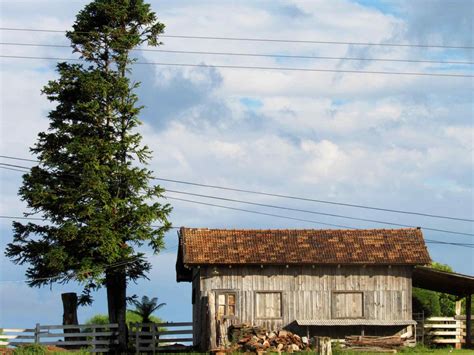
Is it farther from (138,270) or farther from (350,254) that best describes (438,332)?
(138,270)

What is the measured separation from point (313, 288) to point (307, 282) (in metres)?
0.43

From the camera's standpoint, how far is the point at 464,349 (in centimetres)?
4950

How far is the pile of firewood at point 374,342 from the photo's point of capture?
46.6 m

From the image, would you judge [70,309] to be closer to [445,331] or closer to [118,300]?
[118,300]

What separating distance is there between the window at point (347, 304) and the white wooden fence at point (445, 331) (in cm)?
474

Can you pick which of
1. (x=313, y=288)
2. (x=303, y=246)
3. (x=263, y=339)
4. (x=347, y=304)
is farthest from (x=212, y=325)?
(x=347, y=304)

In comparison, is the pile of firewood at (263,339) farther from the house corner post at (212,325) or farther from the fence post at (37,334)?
the fence post at (37,334)

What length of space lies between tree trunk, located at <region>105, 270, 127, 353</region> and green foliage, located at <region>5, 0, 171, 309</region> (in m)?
0.29

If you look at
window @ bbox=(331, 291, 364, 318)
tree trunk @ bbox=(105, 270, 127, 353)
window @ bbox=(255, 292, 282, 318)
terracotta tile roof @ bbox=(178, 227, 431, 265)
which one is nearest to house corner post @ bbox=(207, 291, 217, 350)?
terracotta tile roof @ bbox=(178, 227, 431, 265)

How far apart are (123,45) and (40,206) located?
33.0 feet

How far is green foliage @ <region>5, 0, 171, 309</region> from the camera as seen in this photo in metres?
49.8

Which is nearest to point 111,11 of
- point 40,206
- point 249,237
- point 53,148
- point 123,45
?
point 123,45

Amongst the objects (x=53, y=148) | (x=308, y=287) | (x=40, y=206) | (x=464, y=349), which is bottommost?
(x=464, y=349)

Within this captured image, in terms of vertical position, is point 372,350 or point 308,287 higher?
point 308,287
